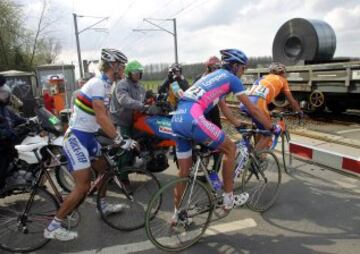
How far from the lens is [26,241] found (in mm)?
3854

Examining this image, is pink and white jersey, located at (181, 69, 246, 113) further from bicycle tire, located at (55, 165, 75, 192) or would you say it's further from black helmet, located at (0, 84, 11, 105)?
black helmet, located at (0, 84, 11, 105)

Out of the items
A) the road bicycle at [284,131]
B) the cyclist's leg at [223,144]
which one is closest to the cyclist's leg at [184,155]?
the cyclist's leg at [223,144]

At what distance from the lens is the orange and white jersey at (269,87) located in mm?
5797

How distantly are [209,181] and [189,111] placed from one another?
0.82 meters

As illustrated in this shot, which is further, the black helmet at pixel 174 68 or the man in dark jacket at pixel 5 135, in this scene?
the black helmet at pixel 174 68

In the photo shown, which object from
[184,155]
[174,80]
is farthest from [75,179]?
[174,80]

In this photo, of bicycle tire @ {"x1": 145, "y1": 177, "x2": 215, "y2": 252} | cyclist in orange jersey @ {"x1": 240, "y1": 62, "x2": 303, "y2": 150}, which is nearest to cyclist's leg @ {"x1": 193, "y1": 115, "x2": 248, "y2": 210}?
bicycle tire @ {"x1": 145, "y1": 177, "x2": 215, "y2": 252}

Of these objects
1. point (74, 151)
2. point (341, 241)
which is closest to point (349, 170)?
point (341, 241)

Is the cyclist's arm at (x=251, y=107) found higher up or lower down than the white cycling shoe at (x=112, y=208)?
higher up

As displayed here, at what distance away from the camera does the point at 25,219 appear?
3762mm

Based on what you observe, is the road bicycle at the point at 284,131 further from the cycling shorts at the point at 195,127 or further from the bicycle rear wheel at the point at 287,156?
the cycling shorts at the point at 195,127

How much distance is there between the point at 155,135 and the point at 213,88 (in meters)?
1.89

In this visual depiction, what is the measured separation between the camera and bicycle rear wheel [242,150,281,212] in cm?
445

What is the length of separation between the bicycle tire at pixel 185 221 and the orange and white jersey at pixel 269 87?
2592 mm
